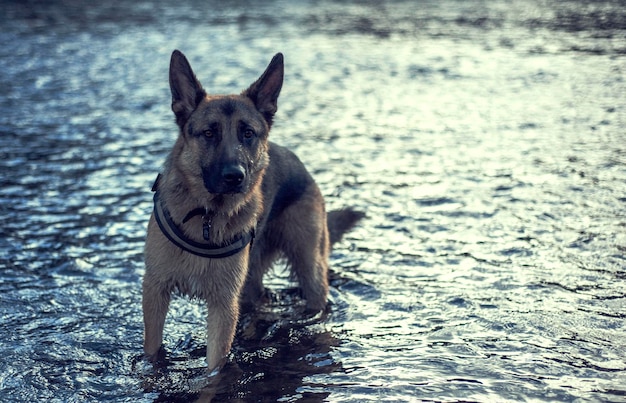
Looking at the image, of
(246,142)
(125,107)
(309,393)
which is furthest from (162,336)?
(125,107)

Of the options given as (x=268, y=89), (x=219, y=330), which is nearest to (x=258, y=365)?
(x=219, y=330)

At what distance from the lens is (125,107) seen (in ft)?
45.0

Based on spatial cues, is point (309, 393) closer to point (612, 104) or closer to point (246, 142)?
point (246, 142)

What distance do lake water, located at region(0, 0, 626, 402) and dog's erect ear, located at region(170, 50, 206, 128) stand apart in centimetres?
181

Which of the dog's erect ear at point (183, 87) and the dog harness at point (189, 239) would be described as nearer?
the dog harness at point (189, 239)

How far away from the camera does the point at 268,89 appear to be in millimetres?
5820

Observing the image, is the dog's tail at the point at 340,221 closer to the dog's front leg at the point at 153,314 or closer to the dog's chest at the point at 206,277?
the dog's chest at the point at 206,277

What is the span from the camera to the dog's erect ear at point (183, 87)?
5.49 m

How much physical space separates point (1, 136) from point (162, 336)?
698cm

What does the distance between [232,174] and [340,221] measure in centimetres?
254

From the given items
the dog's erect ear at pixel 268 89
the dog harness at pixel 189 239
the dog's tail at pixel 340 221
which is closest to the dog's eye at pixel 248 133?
the dog's erect ear at pixel 268 89

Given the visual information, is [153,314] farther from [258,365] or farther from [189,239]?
[258,365]

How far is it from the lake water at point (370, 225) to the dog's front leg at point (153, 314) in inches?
5.6

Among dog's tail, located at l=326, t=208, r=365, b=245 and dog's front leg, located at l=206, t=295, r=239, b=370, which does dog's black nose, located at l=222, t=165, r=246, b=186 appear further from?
dog's tail, located at l=326, t=208, r=365, b=245
